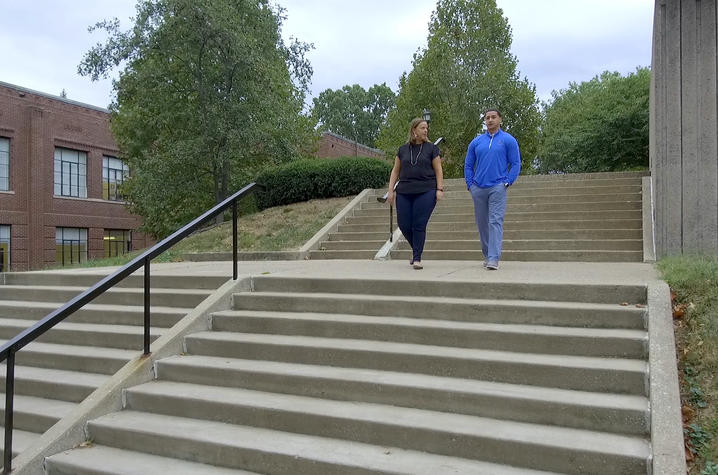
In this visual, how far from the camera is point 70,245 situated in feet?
87.9

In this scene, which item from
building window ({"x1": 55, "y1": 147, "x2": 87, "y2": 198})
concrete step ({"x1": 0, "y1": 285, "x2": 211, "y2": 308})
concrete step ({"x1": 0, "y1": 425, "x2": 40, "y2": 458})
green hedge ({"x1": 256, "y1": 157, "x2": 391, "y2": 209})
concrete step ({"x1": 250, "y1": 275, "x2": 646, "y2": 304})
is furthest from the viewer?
building window ({"x1": 55, "y1": 147, "x2": 87, "y2": 198})

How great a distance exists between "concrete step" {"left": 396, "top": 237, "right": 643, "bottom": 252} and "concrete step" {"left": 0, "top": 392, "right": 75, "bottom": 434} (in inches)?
217

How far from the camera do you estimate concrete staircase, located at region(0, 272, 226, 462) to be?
4535 millimetres

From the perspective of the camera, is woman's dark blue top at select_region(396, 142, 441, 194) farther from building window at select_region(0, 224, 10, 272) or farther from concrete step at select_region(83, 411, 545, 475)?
building window at select_region(0, 224, 10, 272)

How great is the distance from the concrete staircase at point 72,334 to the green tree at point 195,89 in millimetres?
7665

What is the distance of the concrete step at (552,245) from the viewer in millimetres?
8117

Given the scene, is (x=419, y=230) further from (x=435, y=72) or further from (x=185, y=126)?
(x=435, y=72)

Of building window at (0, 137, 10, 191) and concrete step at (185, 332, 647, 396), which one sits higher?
building window at (0, 137, 10, 191)

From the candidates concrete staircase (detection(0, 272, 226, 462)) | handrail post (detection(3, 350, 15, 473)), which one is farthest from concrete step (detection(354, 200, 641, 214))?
handrail post (detection(3, 350, 15, 473))

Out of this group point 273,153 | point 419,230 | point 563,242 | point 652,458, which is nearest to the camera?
point 652,458

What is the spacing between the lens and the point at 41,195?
82.1 feet

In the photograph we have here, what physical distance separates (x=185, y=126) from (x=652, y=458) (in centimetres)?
1381

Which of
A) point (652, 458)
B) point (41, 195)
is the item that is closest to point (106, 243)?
point (41, 195)

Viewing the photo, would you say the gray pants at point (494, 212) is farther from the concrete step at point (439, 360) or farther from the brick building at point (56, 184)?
the brick building at point (56, 184)
